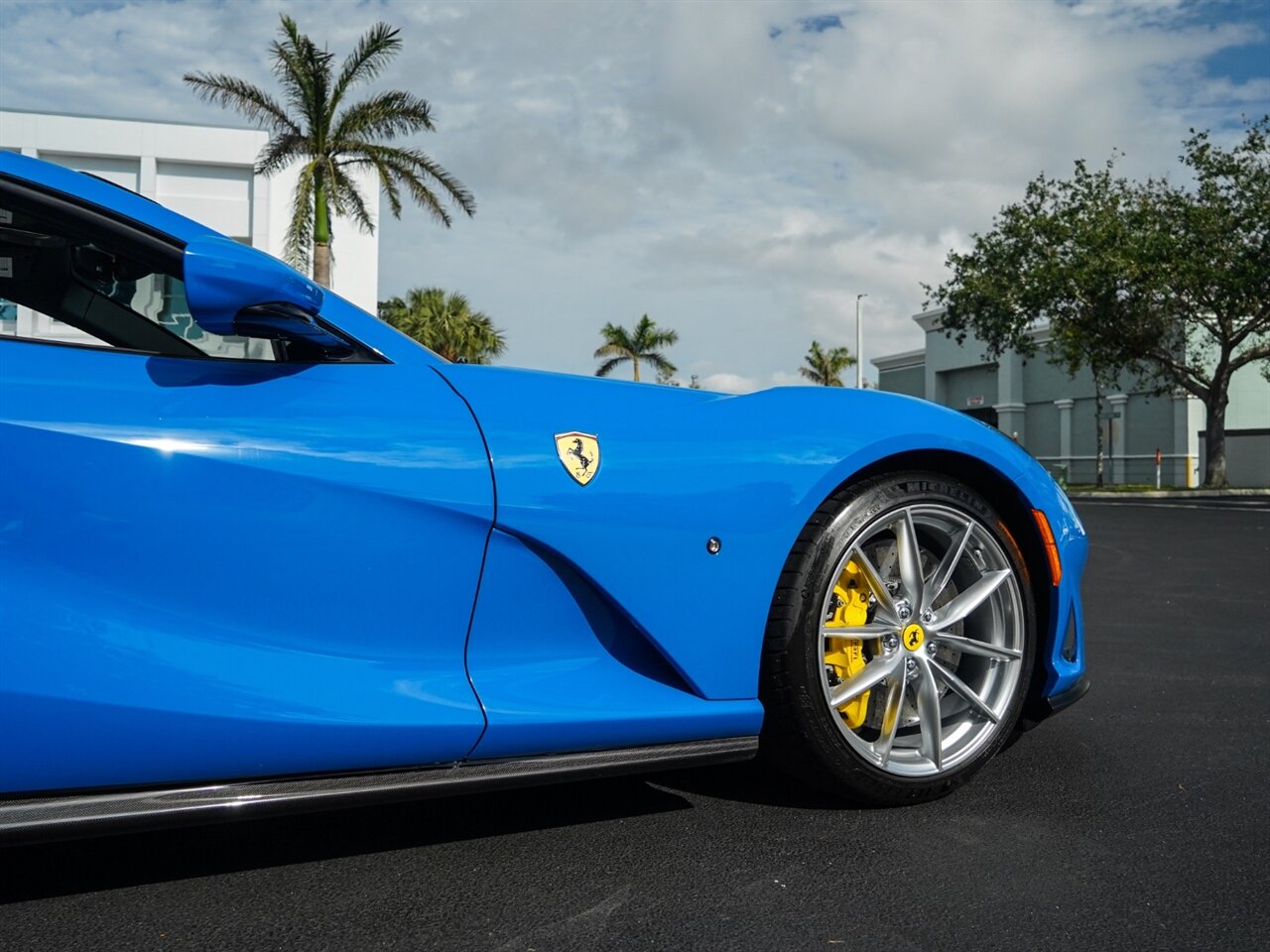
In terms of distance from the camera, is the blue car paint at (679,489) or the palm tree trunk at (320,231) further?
the palm tree trunk at (320,231)

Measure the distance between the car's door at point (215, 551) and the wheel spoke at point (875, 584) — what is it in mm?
919

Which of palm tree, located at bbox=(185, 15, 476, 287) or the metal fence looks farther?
the metal fence

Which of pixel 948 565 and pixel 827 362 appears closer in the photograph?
pixel 948 565

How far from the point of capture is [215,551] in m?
1.98

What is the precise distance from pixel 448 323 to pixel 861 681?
4196 centimetres

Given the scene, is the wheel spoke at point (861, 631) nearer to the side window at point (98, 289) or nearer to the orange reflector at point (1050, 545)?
the orange reflector at point (1050, 545)

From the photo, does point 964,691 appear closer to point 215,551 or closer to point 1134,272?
point 215,551

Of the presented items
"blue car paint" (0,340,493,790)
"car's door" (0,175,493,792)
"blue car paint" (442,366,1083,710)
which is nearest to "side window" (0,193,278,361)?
"car's door" (0,175,493,792)

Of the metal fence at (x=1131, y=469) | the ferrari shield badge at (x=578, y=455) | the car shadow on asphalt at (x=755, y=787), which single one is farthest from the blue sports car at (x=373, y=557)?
the metal fence at (x=1131, y=469)

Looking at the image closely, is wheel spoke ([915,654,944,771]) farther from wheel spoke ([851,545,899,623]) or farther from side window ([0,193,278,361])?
side window ([0,193,278,361])

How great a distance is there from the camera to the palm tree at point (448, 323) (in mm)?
42406

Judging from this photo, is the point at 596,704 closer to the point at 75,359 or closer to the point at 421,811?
the point at 421,811

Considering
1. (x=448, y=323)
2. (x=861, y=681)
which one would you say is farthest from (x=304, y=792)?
(x=448, y=323)

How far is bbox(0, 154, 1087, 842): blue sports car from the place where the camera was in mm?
1894
